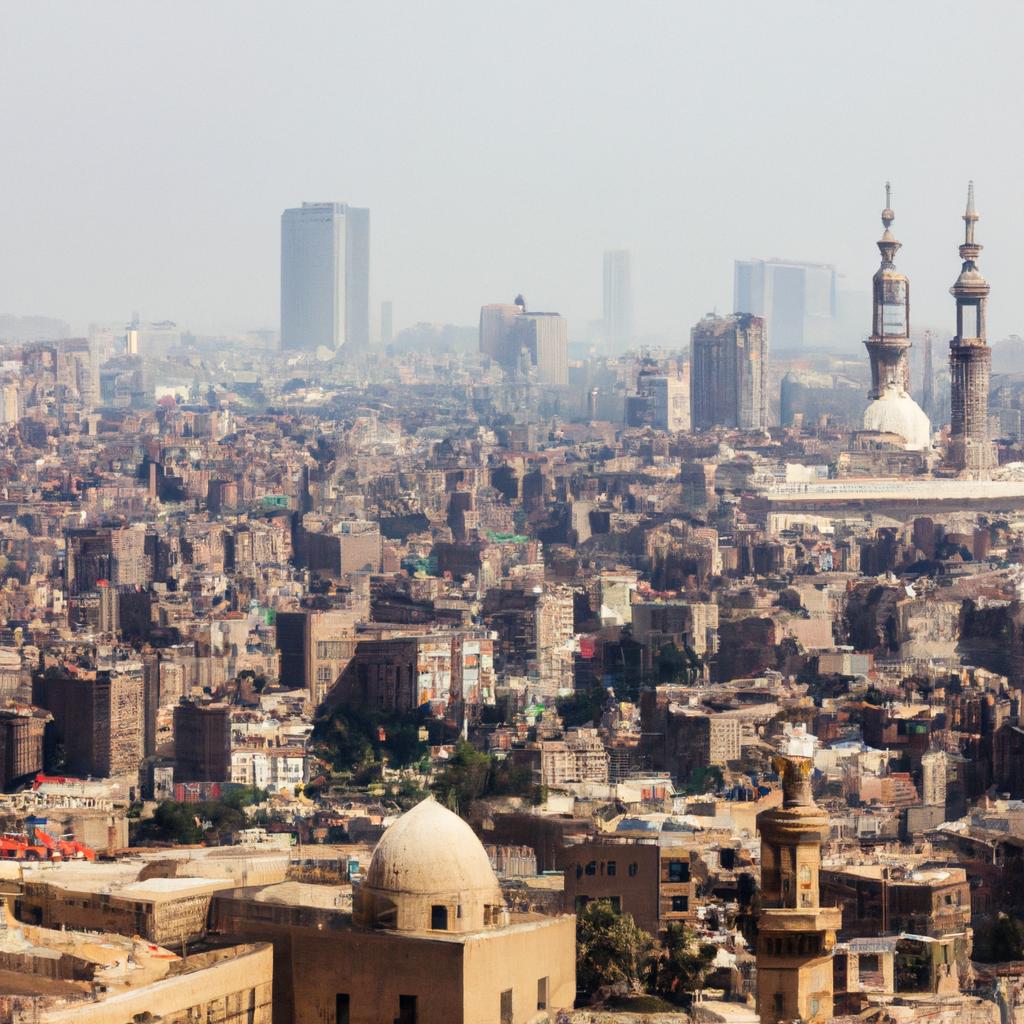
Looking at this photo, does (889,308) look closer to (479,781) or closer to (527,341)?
(479,781)

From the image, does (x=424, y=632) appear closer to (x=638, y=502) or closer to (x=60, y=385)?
(x=638, y=502)

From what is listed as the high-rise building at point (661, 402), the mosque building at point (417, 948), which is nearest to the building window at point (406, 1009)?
the mosque building at point (417, 948)

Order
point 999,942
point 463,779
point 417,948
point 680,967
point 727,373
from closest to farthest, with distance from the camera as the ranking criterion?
point 417,948
point 680,967
point 999,942
point 463,779
point 727,373

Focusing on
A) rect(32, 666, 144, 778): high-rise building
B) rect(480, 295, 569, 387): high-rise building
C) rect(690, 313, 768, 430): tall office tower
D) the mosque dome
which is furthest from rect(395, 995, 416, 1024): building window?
rect(480, 295, 569, 387): high-rise building

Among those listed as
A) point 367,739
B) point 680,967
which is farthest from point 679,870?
point 367,739

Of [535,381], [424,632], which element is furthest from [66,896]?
[535,381]

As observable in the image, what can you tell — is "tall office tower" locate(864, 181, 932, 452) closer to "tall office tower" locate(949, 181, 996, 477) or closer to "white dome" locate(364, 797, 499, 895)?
"tall office tower" locate(949, 181, 996, 477)
